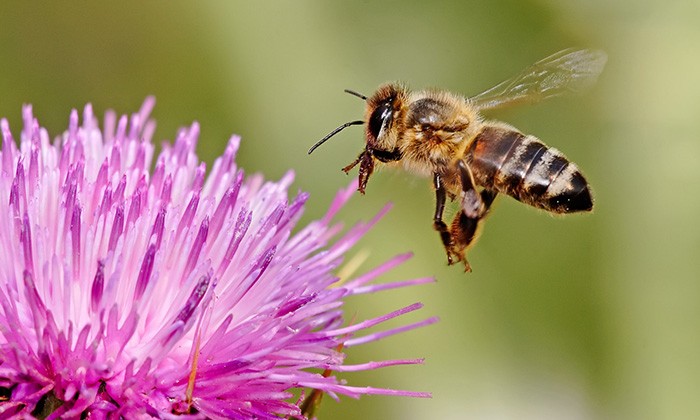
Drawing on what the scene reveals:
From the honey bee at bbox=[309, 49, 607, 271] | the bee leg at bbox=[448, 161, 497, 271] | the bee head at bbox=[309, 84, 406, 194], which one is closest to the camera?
the bee leg at bbox=[448, 161, 497, 271]

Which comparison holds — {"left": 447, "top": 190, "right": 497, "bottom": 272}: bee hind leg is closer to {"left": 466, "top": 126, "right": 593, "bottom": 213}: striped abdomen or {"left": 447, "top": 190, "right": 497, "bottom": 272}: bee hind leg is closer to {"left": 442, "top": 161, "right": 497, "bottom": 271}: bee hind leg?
{"left": 442, "top": 161, "right": 497, "bottom": 271}: bee hind leg

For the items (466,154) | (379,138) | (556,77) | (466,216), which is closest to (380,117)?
(379,138)

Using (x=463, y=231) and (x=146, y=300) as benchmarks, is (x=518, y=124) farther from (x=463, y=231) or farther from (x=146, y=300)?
(x=146, y=300)

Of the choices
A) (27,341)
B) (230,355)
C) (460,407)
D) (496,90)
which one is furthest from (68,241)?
(460,407)

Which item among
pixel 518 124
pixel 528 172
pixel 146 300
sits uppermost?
pixel 518 124

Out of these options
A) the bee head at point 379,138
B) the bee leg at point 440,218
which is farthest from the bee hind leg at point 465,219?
the bee head at point 379,138

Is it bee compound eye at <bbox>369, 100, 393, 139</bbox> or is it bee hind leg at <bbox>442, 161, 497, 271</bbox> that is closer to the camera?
bee hind leg at <bbox>442, 161, 497, 271</bbox>

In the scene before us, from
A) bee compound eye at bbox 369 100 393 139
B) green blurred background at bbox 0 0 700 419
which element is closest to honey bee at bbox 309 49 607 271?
bee compound eye at bbox 369 100 393 139
